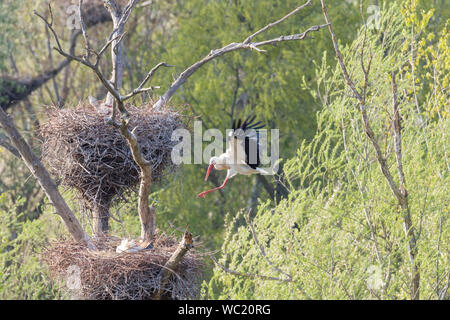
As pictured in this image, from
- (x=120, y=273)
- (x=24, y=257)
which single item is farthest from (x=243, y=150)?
(x=24, y=257)

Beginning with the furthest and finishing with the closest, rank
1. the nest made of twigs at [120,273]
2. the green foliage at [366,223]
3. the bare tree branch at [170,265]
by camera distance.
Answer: the green foliage at [366,223]
the nest made of twigs at [120,273]
the bare tree branch at [170,265]

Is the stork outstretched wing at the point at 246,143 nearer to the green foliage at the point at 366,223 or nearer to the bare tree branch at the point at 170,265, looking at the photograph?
the green foliage at the point at 366,223

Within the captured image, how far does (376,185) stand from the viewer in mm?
7203

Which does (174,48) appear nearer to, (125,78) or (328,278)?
(125,78)

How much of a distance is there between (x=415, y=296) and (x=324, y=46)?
9.78m

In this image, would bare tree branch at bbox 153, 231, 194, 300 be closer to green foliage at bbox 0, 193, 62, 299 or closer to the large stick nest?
the large stick nest

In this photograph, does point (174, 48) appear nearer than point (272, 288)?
No

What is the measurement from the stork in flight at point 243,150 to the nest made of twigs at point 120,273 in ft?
3.97

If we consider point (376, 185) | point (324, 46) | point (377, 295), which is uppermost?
point (324, 46)

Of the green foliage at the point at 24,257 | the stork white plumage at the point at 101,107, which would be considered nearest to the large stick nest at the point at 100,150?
the stork white plumage at the point at 101,107

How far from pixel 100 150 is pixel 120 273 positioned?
1.27 meters

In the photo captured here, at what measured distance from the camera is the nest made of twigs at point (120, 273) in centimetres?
657
